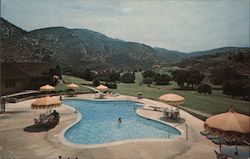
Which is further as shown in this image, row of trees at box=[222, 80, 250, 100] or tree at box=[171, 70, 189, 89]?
tree at box=[171, 70, 189, 89]

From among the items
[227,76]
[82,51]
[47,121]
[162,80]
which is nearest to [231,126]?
[47,121]

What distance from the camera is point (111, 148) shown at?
42.6 feet

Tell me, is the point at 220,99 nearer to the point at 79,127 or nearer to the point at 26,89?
the point at 79,127

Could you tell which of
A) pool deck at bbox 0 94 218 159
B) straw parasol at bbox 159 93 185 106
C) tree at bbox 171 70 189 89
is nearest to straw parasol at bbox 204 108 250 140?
pool deck at bbox 0 94 218 159

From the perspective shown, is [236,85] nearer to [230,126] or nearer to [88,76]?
[230,126]

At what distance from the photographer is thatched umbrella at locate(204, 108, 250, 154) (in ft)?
34.2

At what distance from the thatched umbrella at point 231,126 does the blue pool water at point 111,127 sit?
17.9ft

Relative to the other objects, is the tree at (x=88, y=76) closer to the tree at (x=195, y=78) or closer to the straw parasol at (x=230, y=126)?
the tree at (x=195, y=78)

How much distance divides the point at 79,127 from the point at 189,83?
2484 centimetres

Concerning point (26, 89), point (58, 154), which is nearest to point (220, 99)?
point (58, 154)

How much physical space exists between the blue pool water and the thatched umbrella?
17.9 feet

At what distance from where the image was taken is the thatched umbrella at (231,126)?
1042 cm

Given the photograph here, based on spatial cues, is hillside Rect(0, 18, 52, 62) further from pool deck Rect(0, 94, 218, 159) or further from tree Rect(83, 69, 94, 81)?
pool deck Rect(0, 94, 218, 159)

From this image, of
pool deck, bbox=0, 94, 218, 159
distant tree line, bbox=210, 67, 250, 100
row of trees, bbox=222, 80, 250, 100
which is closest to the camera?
pool deck, bbox=0, 94, 218, 159
